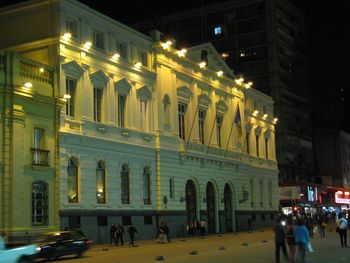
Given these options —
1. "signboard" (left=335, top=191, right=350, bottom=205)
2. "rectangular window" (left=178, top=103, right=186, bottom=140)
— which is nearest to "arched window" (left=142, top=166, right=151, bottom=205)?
"rectangular window" (left=178, top=103, right=186, bottom=140)

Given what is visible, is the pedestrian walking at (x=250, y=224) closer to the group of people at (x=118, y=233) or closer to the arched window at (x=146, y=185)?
the arched window at (x=146, y=185)

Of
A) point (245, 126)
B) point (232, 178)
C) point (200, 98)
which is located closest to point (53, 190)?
point (200, 98)

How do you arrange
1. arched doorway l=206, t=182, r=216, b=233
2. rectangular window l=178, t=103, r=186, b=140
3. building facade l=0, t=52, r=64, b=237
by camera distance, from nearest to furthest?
1. building facade l=0, t=52, r=64, b=237
2. rectangular window l=178, t=103, r=186, b=140
3. arched doorway l=206, t=182, r=216, b=233

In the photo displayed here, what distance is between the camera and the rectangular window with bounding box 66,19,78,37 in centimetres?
4338

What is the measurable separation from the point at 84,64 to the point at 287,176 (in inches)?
2479

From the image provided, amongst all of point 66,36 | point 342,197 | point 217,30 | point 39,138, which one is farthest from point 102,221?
point 342,197

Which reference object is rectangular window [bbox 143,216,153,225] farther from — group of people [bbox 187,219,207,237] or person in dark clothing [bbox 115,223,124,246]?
person in dark clothing [bbox 115,223,124,246]

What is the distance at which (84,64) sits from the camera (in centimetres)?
4419

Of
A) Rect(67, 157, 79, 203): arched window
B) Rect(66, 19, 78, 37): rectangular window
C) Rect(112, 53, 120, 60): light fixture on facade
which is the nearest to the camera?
Rect(67, 157, 79, 203): arched window

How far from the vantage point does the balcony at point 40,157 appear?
38.8m

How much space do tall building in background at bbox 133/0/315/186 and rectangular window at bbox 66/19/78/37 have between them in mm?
55886

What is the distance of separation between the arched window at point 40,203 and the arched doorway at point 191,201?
64.1 feet

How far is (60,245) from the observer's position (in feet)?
104

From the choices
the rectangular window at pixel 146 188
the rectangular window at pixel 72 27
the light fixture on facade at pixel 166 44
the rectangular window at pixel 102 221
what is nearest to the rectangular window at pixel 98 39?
the rectangular window at pixel 72 27
